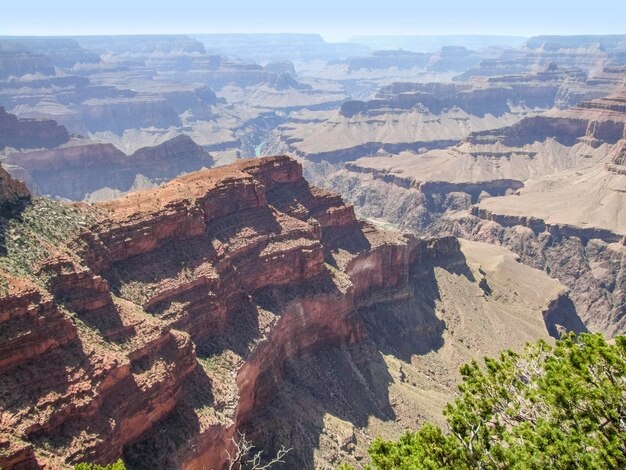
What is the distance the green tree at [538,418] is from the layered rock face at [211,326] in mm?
23763

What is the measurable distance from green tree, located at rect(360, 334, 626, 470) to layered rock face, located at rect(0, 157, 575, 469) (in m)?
23.8

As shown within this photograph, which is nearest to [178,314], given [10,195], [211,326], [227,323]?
[211,326]

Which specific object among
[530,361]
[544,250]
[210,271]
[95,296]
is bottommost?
[544,250]

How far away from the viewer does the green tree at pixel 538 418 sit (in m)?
25.0

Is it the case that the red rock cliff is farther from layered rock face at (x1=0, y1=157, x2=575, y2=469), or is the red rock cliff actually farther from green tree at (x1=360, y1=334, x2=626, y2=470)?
green tree at (x1=360, y1=334, x2=626, y2=470)

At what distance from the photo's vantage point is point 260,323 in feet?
218

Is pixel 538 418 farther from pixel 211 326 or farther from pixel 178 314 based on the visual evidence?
pixel 211 326

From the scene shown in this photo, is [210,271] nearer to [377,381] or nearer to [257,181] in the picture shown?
[257,181]

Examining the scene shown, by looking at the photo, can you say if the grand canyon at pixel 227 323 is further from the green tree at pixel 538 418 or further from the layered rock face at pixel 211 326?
the green tree at pixel 538 418

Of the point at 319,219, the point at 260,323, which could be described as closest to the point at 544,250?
the point at 319,219

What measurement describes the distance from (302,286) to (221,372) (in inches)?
854

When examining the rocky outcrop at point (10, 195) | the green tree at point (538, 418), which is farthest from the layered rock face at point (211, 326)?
the green tree at point (538, 418)

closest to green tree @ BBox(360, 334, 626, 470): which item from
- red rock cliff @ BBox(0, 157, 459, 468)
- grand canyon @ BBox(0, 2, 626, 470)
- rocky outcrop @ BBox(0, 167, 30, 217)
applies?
red rock cliff @ BBox(0, 157, 459, 468)

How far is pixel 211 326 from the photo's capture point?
203ft
